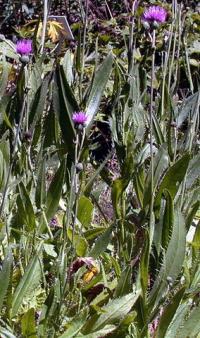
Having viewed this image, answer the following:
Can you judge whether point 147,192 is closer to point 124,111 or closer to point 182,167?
point 182,167

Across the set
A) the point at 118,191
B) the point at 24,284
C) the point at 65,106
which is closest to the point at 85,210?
the point at 118,191

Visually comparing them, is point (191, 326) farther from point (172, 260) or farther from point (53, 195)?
point (53, 195)

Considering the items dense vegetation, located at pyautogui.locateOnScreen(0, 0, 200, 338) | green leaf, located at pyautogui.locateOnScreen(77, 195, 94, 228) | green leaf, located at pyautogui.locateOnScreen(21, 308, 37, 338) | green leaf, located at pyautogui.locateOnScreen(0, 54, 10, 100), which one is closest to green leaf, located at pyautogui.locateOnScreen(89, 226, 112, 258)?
dense vegetation, located at pyautogui.locateOnScreen(0, 0, 200, 338)

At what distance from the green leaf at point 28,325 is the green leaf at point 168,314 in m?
0.26

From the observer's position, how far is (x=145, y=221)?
1747mm

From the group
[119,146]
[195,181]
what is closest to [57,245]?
[119,146]

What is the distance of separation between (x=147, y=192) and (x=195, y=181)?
1.18 ft

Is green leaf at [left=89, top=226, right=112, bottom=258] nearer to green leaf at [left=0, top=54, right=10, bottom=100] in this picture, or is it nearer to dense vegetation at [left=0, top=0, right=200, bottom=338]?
dense vegetation at [left=0, top=0, right=200, bottom=338]

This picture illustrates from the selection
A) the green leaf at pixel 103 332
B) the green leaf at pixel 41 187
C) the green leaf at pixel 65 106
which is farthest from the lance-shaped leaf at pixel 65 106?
the green leaf at pixel 103 332

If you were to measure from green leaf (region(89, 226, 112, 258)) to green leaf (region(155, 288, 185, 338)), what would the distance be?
0.23 meters

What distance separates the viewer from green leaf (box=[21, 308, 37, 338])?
53.9 inches

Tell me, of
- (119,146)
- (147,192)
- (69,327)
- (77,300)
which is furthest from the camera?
(119,146)

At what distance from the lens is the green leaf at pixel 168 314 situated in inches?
55.1

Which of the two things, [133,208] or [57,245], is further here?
[133,208]
